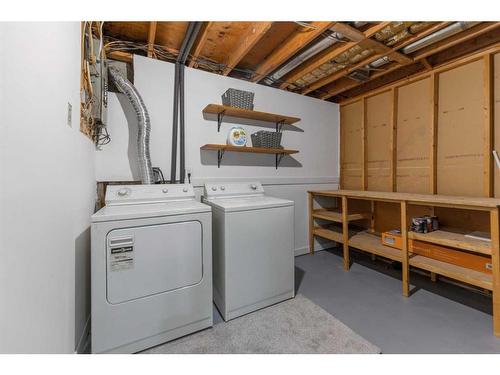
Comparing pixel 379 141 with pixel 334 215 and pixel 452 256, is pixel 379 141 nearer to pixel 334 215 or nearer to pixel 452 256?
pixel 334 215

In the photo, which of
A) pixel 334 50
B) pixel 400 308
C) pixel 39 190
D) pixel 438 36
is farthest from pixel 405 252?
pixel 39 190

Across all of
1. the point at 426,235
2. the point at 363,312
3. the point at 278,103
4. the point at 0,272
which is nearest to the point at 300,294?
the point at 363,312

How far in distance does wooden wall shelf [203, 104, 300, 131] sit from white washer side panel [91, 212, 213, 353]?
133cm

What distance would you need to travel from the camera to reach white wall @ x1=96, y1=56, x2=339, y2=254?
2129mm

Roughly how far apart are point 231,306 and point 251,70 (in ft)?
8.93

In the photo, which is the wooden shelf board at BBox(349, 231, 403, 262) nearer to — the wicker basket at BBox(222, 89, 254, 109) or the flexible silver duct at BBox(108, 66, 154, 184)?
the wicker basket at BBox(222, 89, 254, 109)

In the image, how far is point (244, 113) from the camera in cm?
261

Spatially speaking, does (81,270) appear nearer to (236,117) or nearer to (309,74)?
(236,117)

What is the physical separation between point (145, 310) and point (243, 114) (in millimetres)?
2175

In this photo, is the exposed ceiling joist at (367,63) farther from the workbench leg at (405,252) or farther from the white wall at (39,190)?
the white wall at (39,190)

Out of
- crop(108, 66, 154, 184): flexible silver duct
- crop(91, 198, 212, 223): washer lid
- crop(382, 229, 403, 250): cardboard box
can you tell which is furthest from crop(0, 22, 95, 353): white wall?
crop(382, 229, 403, 250): cardboard box

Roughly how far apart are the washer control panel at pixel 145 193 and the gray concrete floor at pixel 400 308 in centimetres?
153

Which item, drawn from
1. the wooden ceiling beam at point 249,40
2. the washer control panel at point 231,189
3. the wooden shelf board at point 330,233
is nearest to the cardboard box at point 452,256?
the wooden shelf board at point 330,233

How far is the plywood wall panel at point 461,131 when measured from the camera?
2.15 metres
